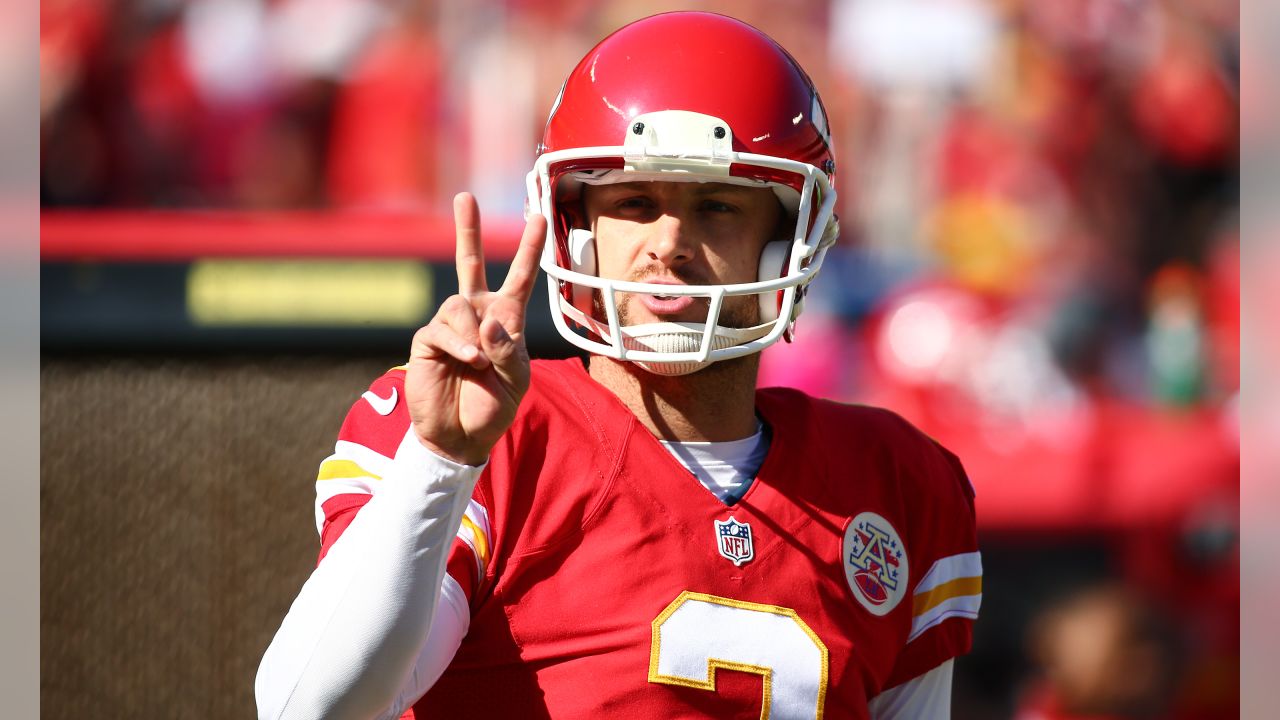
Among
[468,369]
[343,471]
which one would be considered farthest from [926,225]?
[468,369]

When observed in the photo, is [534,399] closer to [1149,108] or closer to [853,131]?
[853,131]

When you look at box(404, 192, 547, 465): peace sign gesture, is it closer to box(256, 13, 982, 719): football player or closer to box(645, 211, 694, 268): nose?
box(256, 13, 982, 719): football player

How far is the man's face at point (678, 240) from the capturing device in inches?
70.1

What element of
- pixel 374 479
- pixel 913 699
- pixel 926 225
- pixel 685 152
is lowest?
pixel 913 699

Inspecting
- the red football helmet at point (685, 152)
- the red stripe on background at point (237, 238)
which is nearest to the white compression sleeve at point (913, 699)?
the red football helmet at point (685, 152)

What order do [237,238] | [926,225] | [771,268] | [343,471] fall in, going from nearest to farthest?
[343,471]
[771,268]
[237,238]
[926,225]

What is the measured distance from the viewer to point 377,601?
1.40 metres

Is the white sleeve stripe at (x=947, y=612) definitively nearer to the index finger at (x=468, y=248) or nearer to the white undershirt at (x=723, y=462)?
the white undershirt at (x=723, y=462)

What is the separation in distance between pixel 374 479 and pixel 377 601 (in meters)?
0.24

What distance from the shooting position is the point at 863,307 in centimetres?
410

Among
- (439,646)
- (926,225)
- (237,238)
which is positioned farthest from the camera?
(926,225)

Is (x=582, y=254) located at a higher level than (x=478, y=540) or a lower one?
higher

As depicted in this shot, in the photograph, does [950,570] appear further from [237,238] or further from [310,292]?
[237,238]
